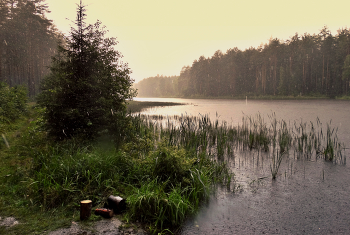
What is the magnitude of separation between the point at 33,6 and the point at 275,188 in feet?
134

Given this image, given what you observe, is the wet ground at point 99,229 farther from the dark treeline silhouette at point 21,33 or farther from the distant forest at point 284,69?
the distant forest at point 284,69

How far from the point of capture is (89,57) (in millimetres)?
6984

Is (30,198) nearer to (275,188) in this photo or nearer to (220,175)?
(220,175)

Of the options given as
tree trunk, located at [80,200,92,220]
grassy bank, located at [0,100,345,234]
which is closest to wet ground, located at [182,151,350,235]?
grassy bank, located at [0,100,345,234]

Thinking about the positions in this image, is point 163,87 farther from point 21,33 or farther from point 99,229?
point 99,229

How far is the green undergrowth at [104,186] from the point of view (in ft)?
12.2

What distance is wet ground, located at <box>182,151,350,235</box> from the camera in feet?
12.1

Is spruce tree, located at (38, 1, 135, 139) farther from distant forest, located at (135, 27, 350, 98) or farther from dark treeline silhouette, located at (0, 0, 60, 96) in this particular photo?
distant forest, located at (135, 27, 350, 98)

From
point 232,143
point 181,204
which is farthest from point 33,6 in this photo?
point 181,204

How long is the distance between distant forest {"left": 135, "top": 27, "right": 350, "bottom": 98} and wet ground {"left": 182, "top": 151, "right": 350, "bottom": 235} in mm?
44545

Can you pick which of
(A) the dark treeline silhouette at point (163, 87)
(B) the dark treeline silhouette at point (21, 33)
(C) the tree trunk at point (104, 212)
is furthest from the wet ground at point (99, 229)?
(A) the dark treeline silhouette at point (163, 87)

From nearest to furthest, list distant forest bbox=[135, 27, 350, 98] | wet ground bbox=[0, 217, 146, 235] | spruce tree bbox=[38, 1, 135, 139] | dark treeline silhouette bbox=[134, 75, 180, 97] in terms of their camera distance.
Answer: wet ground bbox=[0, 217, 146, 235] → spruce tree bbox=[38, 1, 135, 139] → distant forest bbox=[135, 27, 350, 98] → dark treeline silhouette bbox=[134, 75, 180, 97]

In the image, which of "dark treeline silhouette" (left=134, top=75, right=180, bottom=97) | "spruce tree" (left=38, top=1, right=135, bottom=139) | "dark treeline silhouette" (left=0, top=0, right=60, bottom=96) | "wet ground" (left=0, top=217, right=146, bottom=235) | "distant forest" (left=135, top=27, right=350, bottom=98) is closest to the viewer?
"wet ground" (left=0, top=217, right=146, bottom=235)

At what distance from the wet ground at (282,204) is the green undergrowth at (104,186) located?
40cm
